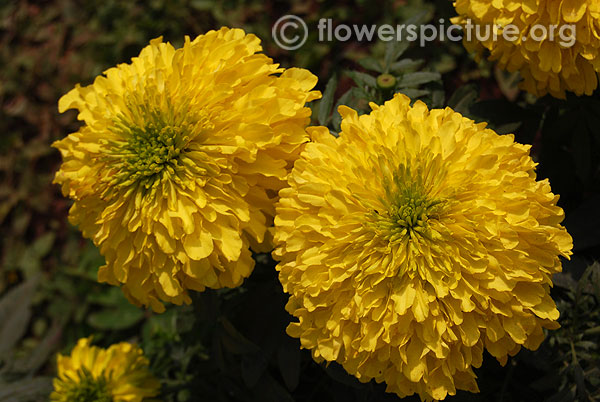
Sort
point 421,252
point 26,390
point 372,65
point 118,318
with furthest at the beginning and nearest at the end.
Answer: point 118,318, point 26,390, point 372,65, point 421,252

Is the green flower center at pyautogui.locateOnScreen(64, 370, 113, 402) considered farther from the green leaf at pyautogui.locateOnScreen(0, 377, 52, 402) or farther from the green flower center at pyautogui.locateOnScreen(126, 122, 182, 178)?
the green flower center at pyautogui.locateOnScreen(126, 122, 182, 178)

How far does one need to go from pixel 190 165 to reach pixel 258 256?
0.57m

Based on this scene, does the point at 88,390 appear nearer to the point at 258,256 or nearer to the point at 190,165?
the point at 258,256

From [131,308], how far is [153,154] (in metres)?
1.68

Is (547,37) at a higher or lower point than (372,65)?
higher

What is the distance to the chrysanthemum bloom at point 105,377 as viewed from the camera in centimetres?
197

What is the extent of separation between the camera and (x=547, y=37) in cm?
153

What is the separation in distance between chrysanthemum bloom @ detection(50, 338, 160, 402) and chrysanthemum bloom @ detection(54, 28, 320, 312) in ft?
1.86

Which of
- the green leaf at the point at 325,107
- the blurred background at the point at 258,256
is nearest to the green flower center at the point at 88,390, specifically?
the blurred background at the point at 258,256

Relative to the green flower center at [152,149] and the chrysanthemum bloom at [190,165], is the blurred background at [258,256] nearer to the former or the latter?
the chrysanthemum bloom at [190,165]

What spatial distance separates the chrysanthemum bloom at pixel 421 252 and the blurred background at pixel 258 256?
0.94 ft

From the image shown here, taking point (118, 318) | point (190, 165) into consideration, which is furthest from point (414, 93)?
point (118, 318)

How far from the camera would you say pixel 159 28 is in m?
3.71

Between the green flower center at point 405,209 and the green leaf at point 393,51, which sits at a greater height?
the green leaf at point 393,51
